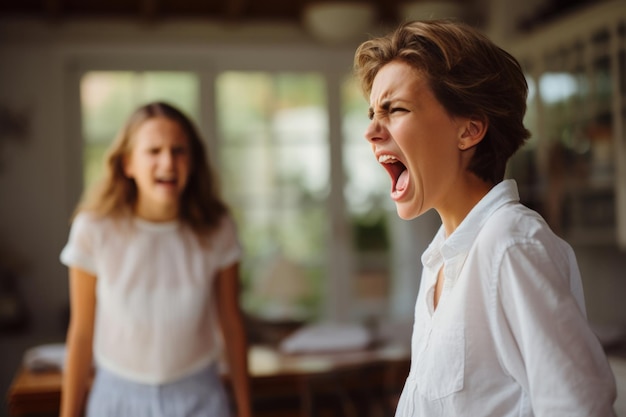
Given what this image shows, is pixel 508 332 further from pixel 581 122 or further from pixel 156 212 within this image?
pixel 581 122

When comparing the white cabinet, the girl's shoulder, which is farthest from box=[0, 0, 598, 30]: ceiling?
the girl's shoulder

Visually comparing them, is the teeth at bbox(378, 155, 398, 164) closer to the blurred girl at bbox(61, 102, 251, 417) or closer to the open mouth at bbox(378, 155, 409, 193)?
the open mouth at bbox(378, 155, 409, 193)

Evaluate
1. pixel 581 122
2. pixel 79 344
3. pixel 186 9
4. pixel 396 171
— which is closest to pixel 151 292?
pixel 79 344

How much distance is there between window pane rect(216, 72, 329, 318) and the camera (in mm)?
6180

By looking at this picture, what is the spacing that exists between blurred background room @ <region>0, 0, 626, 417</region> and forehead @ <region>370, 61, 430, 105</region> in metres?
3.74

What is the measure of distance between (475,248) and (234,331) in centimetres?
135

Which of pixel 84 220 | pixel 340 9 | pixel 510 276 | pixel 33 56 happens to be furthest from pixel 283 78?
pixel 510 276

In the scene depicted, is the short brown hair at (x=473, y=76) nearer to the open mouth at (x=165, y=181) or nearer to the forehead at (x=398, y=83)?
the forehead at (x=398, y=83)

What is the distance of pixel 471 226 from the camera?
102cm

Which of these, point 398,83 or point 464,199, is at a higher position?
point 398,83

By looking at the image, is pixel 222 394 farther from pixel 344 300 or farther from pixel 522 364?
pixel 344 300

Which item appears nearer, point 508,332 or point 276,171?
point 508,332

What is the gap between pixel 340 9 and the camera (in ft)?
16.6

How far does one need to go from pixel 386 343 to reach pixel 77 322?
182 centimetres
